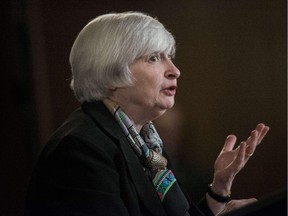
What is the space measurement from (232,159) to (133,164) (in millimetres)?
357

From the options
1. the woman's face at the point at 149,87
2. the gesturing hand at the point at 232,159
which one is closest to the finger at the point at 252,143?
the gesturing hand at the point at 232,159

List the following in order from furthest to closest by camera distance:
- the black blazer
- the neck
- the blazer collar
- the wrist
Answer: the wrist, the neck, the blazer collar, the black blazer

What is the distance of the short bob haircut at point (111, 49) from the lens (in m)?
1.22

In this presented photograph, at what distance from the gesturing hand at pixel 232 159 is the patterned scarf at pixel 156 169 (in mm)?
149

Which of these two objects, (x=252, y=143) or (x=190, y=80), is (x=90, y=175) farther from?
(x=190, y=80)

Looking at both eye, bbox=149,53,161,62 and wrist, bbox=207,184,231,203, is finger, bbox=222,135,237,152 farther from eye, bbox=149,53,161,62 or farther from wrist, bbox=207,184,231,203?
eye, bbox=149,53,161,62

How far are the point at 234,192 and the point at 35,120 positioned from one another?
99 centimetres

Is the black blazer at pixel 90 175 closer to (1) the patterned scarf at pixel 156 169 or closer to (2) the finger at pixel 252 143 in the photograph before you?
(1) the patterned scarf at pixel 156 169

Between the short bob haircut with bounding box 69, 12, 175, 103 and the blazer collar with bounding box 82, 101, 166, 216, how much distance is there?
8 centimetres

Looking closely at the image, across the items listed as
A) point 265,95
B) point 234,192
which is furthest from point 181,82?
point 234,192

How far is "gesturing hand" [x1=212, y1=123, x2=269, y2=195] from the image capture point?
1.34 metres

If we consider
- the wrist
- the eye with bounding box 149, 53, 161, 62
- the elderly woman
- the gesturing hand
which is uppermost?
the eye with bounding box 149, 53, 161, 62

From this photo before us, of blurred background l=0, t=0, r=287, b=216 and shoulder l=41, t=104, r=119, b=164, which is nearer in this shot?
shoulder l=41, t=104, r=119, b=164

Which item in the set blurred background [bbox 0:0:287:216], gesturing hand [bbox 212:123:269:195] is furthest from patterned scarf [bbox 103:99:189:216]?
blurred background [bbox 0:0:287:216]
